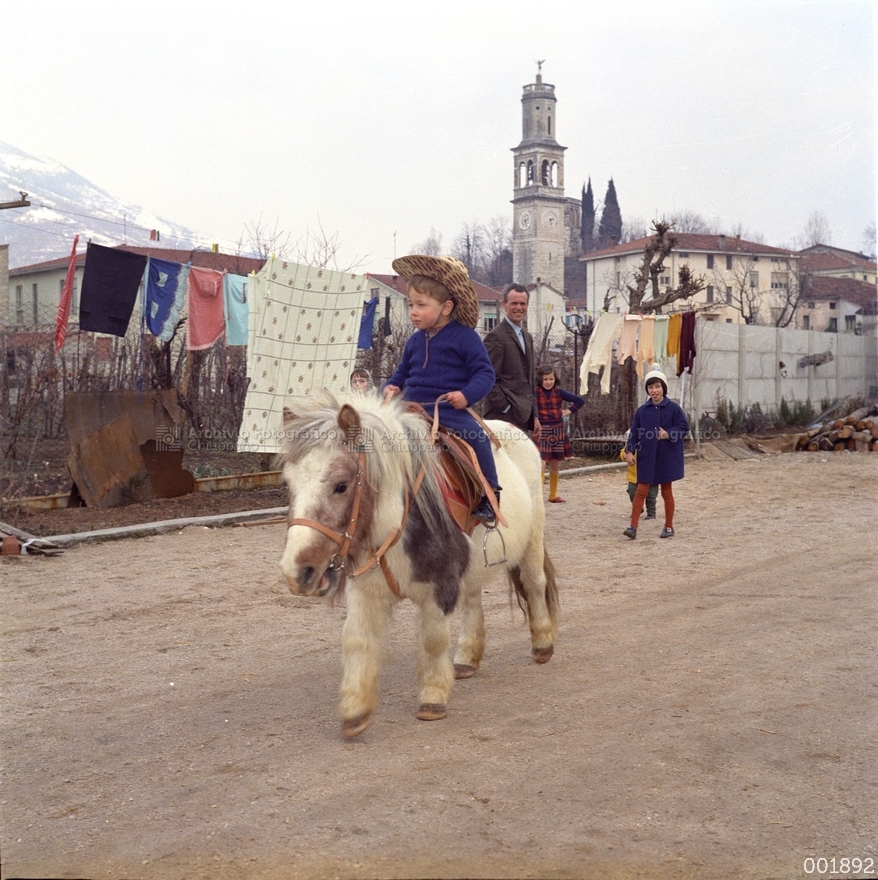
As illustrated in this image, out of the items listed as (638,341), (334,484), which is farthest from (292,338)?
(638,341)

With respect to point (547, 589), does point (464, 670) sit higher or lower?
lower

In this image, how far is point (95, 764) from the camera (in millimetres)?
3469

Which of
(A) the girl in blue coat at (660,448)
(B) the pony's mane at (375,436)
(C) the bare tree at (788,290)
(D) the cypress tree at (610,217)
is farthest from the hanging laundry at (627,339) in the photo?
(D) the cypress tree at (610,217)

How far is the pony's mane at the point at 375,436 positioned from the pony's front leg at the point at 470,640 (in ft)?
3.43

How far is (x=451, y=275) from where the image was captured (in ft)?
13.8

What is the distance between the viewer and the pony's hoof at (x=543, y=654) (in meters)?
4.80

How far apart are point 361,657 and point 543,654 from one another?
1.45 m

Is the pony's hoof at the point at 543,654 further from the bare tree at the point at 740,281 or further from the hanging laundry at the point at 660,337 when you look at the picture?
the bare tree at the point at 740,281

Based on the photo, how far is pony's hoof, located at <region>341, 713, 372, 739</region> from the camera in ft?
12.0

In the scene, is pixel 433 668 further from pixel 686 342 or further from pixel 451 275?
pixel 686 342

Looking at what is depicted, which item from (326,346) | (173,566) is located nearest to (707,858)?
(173,566)

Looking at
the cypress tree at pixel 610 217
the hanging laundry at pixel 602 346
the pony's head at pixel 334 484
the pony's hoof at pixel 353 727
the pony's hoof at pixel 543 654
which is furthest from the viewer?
the cypress tree at pixel 610 217

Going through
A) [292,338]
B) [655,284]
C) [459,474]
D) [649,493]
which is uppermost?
[655,284]

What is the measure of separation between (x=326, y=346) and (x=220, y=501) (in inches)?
86.0
